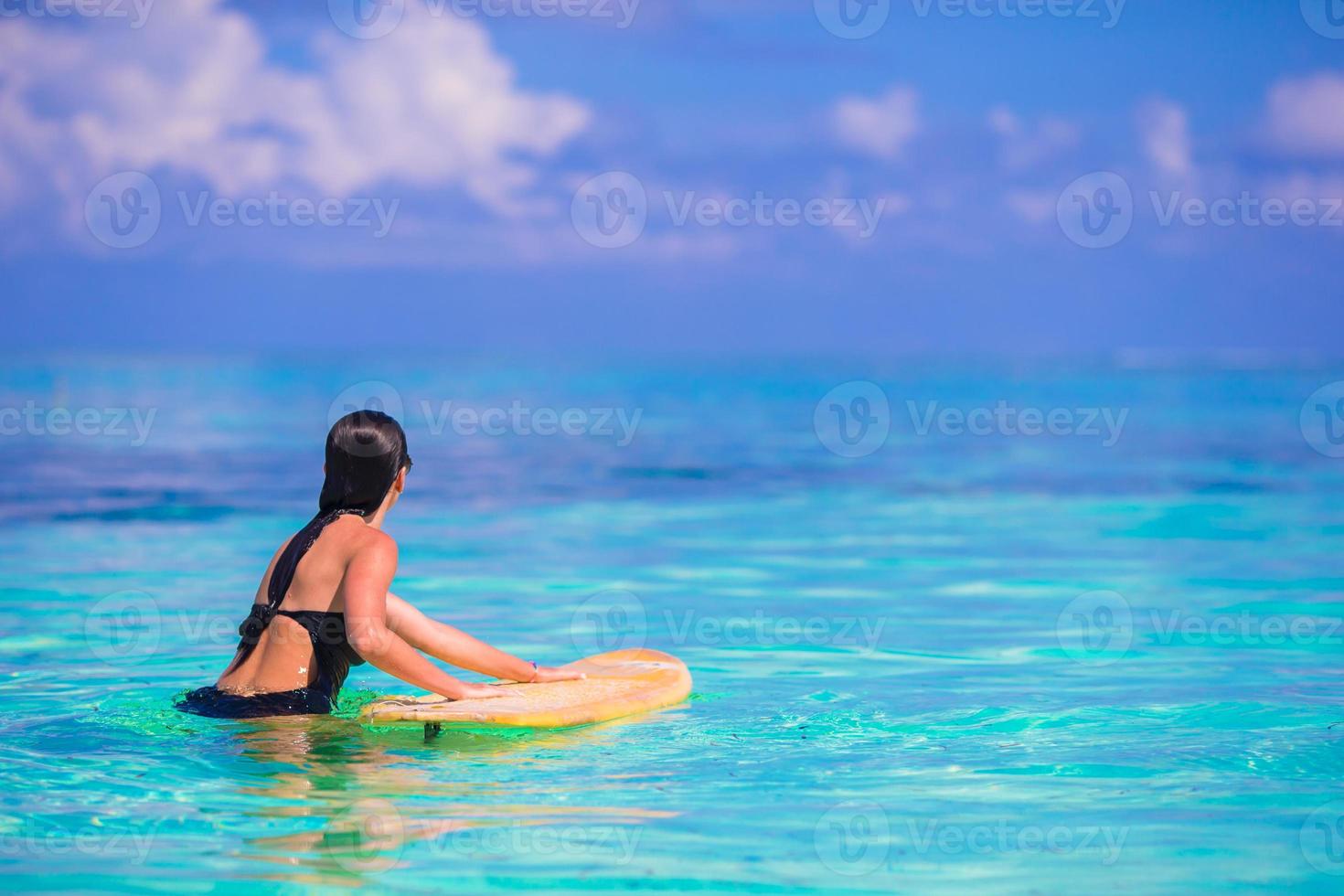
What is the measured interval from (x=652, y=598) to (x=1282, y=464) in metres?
15.6

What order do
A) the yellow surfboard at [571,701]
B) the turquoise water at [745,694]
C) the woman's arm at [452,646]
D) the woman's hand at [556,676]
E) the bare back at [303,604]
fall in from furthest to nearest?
1. the woman's hand at [556,676]
2. the woman's arm at [452,646]
3. the yellow surfboard at [571,701]
4. the bare back at [303,604]
5. the turquoise water at [745,694]

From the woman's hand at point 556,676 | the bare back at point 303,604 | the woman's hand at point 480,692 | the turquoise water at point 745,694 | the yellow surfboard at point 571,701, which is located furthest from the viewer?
the woman's hand at point 556,676

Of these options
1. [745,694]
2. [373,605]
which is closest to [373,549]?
[373,605]

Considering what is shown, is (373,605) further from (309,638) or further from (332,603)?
(309,638)

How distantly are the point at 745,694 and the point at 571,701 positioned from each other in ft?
3.49

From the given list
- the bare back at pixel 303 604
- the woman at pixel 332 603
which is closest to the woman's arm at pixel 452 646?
the woman at pixel 332 603

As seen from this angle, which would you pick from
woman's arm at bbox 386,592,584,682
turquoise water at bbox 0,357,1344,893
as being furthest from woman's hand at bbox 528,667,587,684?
turquoise water at bbox 0,357,1344,893

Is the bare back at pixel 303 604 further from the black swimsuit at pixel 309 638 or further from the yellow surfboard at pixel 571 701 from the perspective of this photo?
the yellow surfboard at pixel 571 701

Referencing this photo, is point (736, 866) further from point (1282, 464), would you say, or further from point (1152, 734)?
point (1282, 464)

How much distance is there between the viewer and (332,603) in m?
5.07

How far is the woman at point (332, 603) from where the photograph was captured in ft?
16.4

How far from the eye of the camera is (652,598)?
9898 millimetres

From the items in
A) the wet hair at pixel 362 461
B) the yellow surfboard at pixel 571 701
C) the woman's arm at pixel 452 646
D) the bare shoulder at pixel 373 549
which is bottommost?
the yellow surfboard at pixel 571 701

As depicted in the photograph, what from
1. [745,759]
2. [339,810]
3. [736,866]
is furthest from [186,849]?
[745,759]
